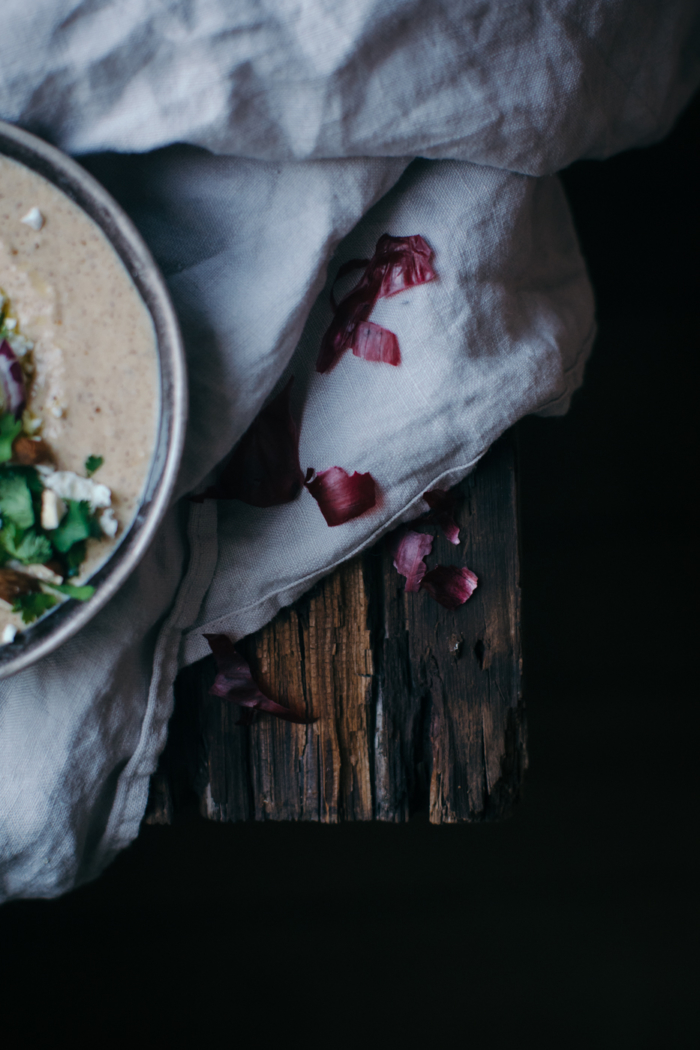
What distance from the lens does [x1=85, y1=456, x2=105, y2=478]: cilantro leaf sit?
21.4 inches

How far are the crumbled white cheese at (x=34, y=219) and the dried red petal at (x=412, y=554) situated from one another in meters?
0.35

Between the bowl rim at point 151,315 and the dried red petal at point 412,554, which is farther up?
the bowl rim at point 151,315

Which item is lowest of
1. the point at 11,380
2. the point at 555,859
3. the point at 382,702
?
the point at 555,859

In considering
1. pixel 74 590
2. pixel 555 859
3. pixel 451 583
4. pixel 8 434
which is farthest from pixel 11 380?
pixel 555 859

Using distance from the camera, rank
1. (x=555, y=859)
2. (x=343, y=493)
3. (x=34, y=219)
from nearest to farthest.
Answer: (x=34, y=219) → (x=343, y=493) → (x=555, y=859)

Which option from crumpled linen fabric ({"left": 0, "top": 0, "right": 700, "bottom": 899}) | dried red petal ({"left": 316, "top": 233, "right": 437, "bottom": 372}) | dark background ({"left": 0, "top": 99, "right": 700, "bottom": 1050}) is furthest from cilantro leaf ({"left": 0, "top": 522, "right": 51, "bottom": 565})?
dark background ({"left": 0, "top": 99, "right": 700, "bottom": 1050})

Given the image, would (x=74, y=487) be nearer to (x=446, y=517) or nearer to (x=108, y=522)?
(x=108, y=522)

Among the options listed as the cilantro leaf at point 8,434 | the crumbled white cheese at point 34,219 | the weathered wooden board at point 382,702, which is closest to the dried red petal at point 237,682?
the weathered wooden board at point 382,702

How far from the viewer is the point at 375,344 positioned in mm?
616

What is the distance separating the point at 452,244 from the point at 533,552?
77cm

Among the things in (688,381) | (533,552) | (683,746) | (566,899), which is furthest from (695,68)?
(566,899)

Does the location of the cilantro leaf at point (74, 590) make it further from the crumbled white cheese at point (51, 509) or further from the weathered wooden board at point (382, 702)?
the weathered wooden board at point (382, 702)

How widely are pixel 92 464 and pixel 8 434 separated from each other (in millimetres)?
57

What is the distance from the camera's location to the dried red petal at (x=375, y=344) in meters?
0.61
